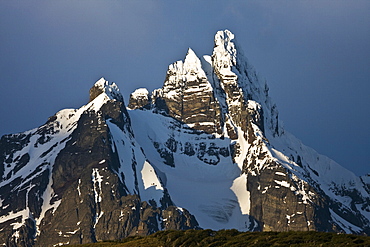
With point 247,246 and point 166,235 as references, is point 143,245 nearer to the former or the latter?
point 166,235

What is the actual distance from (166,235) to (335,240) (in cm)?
3463

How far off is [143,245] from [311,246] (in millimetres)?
32199

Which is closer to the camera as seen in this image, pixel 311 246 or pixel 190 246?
pixel 311 246

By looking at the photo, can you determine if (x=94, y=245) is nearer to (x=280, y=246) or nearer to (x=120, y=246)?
(x=120, y=246)

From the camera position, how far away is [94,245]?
170125mm

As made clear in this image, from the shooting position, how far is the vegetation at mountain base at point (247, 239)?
139750 millimetres

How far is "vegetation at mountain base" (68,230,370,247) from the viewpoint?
13975 centimetres

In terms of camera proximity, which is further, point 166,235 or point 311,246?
point 166,235

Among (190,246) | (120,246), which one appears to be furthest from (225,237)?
(120,246)

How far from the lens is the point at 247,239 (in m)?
152

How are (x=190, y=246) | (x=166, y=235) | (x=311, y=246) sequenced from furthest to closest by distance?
(x=166, y=235) → (x=190, y=246) → (x=311, y=246)

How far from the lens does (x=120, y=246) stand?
523ft

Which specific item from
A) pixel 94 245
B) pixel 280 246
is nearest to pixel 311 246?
pixel 280 246

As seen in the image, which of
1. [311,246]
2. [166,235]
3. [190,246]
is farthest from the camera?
Result: [166,235]
